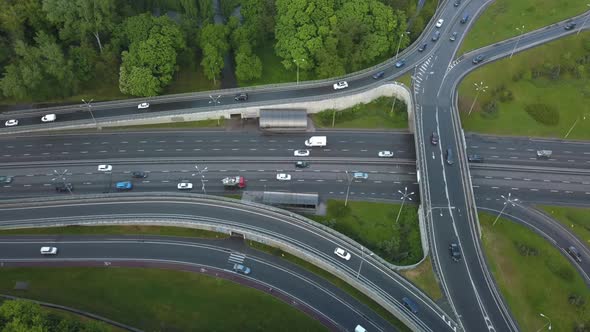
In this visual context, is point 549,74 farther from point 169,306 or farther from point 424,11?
point 169,306

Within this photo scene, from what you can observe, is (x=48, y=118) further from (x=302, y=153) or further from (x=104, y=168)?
(x=302, y=153)

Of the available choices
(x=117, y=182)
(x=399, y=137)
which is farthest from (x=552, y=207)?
(x=117, y=182)

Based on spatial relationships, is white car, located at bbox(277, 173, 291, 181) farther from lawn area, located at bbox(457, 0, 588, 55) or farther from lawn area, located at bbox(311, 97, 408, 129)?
lawn area, located at bbox(457, 0, 588, 55)

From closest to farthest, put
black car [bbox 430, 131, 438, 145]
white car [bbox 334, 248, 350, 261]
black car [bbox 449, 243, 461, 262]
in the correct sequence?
1. black car [bbox 449, 243, 461, 262]
2. white car [bbox 334, 248, 350, 261]
3. black car [bbox 430, 131, 438, 145]

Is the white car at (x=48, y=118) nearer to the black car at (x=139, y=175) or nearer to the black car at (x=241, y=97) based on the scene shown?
the black car at (x=139, y=175)

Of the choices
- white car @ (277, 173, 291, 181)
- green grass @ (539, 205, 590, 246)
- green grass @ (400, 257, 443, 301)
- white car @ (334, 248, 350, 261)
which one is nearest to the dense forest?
white car @ (277, 173, 291, 181)

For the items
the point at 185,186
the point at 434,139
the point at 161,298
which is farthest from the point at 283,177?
the point at 161,298
